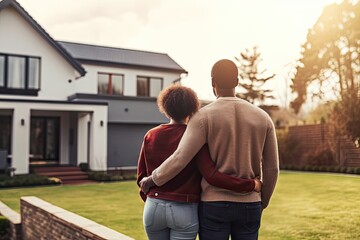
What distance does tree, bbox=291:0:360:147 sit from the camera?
30.9 feet

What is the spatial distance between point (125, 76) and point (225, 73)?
59.4ft

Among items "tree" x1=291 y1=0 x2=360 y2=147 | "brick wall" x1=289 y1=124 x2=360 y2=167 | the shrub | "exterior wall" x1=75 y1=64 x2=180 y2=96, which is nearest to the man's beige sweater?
"tree" x1=291 y1=0 x2=360 y2=147

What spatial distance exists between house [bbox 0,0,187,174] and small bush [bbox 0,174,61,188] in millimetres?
1196

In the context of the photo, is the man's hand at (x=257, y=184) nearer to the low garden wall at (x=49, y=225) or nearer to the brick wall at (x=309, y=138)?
the low garden wall at (x=49, y=225)

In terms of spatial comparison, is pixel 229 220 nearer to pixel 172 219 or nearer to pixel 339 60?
pixel 172 219

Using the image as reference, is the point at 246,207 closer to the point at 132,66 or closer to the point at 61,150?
the point at 61,150

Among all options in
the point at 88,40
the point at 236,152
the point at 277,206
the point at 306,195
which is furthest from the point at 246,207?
the point at 88,40

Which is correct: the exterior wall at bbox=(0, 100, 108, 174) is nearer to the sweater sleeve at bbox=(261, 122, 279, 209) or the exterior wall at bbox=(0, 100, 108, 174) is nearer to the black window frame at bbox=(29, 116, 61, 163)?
the black window frame at bbox=(29, 116, 61, 163)

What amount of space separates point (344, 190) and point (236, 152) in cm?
669

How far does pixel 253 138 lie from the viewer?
8.42 ft

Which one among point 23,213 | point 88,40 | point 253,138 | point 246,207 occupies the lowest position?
point 23,213

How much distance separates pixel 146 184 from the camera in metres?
2.71

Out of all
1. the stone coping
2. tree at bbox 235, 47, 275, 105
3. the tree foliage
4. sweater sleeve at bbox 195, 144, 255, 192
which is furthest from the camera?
tree at bbox 235, 47, 275, 105

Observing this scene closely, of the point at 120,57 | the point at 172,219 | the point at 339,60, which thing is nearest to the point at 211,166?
the point at 172,219
